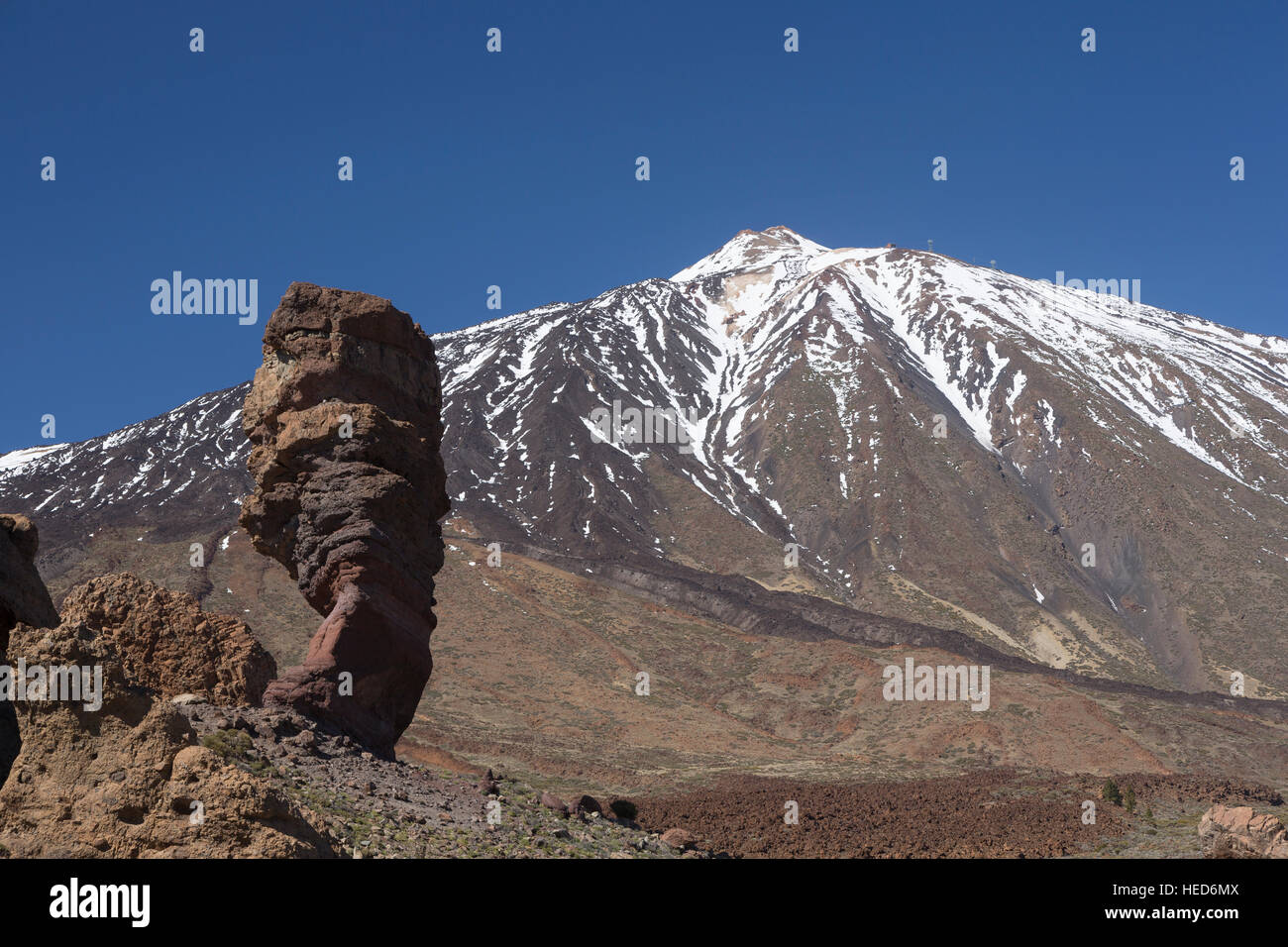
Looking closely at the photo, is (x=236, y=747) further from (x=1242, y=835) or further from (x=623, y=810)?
(x=1242, y=835)

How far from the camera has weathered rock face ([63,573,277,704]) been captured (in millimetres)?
17547

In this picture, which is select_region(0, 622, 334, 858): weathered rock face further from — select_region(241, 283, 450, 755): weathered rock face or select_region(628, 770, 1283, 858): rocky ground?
select_region(628, 770, 1283, 858): rocky ground

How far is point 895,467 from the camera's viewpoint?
5032 inches

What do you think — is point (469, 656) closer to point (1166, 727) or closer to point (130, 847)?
point (1166, 727)

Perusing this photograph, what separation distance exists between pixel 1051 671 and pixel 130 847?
7011 centimetres

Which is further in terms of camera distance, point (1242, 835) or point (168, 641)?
point (1242, 835)

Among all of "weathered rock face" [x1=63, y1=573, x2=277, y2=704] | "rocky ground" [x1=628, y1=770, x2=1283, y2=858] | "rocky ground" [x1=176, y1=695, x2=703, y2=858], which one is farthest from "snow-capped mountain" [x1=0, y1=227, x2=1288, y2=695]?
"rocky ground" [x1=176, y1=695, x2=703, y2=858]

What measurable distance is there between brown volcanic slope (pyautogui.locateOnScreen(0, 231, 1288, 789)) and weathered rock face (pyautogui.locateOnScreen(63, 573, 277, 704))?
21.0 m

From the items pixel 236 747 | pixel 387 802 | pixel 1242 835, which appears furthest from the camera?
pixel 1242 835

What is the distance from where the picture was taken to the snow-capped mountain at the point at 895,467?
103750 millimetres

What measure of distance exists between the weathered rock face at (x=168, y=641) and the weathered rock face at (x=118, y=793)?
8895mm

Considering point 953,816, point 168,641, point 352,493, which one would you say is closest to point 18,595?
point 168,641

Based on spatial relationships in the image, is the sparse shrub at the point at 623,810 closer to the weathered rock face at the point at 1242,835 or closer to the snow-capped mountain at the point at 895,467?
the weathered rock face at the point at 1242,835

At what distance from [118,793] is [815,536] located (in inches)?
4486
